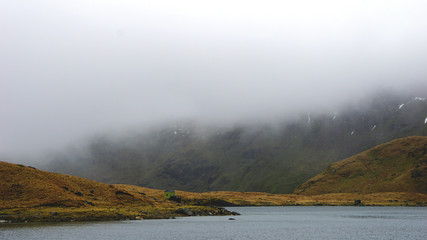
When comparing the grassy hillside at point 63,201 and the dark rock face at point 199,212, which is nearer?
the grassy hillside at point 63,201

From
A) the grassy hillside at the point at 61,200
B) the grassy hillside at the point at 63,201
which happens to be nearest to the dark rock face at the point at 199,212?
the grassy hillside at the point at 63,201

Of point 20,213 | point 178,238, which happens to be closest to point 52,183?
point 20,213

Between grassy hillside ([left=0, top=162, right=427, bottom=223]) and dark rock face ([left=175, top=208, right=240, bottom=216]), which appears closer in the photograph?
grassy hillside ([left=0, top=162, right=427, bottom=223])

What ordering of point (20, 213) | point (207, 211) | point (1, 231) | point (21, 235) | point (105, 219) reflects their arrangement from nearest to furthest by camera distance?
point (21, 235) < point (1, 231) < point (20, 213) < point (105, 219) < point (207, 211)

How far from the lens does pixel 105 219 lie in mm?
130000

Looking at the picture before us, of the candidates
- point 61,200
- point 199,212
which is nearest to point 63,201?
point 61,200

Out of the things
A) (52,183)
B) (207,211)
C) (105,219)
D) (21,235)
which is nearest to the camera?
(21,235)

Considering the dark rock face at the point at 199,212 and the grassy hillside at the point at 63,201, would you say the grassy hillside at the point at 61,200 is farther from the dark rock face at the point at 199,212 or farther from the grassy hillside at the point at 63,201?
the dark rock face at the point at 199,212

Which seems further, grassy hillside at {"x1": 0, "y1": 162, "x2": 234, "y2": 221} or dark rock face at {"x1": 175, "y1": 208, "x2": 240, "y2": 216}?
dark rock face at {"x1": 175, "y1": 208, "x2": 240, "y2": 216}

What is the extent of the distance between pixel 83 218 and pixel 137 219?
2021cm

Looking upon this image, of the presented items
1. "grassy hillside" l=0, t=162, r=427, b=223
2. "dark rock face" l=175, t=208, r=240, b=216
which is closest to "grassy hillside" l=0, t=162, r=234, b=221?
"grassy hillside" l=0, t=162, r=427, b=223

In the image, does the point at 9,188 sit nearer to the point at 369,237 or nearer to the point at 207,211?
the point at 207,211

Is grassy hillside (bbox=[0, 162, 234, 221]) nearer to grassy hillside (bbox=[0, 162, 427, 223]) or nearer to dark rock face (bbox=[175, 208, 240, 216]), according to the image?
grassy hillside (bbox=[0, 162, 427, 223])

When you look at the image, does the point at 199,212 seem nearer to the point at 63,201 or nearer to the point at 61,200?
the point at 63,201
